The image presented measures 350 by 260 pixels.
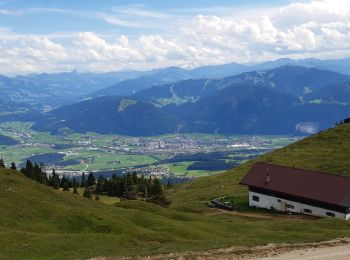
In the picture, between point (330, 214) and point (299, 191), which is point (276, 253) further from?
point (299, 191)

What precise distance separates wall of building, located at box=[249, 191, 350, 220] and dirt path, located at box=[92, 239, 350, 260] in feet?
124

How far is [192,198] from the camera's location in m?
108

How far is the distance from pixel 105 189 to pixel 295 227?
7385cm

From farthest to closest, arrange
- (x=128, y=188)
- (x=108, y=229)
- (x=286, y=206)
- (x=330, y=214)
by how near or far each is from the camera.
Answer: (x=128, y=188), (x=286, y=206), (x=330, y=214), (x=108, y=229)

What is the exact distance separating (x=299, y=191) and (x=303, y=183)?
7.98ft

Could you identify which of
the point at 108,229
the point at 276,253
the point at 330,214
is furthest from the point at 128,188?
the point at 276,253

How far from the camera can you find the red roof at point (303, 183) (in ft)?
260

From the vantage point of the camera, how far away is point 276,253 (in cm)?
3941

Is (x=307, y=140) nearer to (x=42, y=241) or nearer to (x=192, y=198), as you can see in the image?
(x=192, y=198)

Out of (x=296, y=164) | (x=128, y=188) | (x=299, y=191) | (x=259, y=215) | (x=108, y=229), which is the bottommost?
(x=259, y=215)

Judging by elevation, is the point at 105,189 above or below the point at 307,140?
below

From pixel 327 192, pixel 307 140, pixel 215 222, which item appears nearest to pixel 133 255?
pixel 215 222

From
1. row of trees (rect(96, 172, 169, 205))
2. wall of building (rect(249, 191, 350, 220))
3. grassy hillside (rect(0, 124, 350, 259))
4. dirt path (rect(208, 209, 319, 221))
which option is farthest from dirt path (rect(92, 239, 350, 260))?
row of trees (rect(96, 172, 169, 205))

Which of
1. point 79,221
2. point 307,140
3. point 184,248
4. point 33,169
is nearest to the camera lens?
point 184,248
